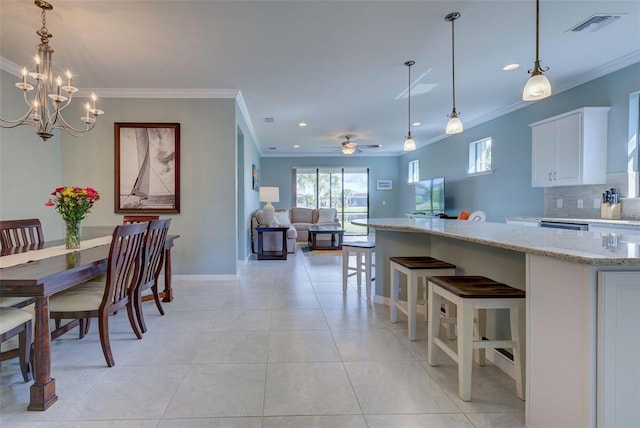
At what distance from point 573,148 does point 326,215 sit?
20.0ft

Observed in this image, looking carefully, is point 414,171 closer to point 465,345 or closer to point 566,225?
point 566,225

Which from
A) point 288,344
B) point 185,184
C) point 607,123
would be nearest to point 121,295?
point 288,344

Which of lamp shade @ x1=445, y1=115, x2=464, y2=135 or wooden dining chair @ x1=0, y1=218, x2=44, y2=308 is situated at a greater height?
lamp shade @ x1=445, y1=115, x2=464, y2=135

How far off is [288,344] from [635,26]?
401cm

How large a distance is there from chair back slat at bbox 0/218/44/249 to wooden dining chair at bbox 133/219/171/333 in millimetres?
966

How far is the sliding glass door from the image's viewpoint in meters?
9.87

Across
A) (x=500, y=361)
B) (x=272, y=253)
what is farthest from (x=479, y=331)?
(x=272, y=253)

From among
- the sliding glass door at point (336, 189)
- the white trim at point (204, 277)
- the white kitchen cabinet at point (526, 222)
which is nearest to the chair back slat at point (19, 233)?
the white trim at point (204, 277)

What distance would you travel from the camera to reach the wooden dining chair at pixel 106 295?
2010 mm

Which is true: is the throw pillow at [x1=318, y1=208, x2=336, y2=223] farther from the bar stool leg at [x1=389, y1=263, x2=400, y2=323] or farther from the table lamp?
the bar stool leg at [x1=389, y1=263, x2=400, y2=323]

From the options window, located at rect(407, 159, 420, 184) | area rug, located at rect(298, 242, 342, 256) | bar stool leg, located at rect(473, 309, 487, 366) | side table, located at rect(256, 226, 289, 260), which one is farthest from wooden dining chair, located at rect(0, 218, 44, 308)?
window, located at rect(407, 159, 420, 184)

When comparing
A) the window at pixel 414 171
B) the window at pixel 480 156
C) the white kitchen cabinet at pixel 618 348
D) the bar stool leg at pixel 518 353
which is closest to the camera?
the white kitchen cabinet at pixel 618 348

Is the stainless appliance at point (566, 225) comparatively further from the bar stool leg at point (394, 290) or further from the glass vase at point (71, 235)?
the glass vase at point (71, 235)

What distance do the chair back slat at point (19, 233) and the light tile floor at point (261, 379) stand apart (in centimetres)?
88
